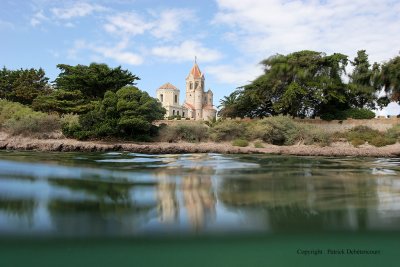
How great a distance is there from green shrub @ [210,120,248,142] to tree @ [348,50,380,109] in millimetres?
14813

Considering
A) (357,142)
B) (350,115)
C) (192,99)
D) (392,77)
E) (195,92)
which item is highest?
(195,92)

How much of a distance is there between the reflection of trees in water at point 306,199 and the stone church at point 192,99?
70.8m

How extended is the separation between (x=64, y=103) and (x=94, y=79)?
148 inches

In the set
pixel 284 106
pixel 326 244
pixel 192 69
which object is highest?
pixel 192 69

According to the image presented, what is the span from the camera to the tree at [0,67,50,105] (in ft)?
147

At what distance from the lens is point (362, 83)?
39.8m

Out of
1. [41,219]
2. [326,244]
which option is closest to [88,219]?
[41,219]

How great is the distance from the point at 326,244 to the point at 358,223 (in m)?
1.01

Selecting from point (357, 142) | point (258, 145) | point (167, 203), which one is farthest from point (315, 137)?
point (167, 203)

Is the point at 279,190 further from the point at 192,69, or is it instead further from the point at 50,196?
the point at 192,69

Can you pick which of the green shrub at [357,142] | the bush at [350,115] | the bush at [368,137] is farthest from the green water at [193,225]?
the bush at [350,115]

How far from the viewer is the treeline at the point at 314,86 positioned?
1430 inches

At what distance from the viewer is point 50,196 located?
7.03m

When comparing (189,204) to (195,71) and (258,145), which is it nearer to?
(258,145)
